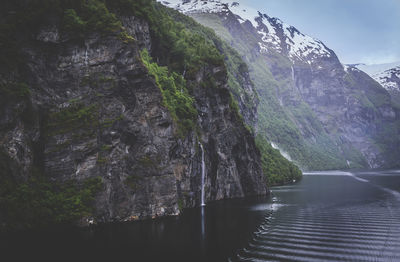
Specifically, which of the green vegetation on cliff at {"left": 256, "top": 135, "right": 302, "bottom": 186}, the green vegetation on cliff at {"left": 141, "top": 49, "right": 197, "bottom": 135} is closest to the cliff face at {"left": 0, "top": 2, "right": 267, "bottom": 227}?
the green vegetation on cliff at {"left": 141, "top": 49, "right": 197, "bottom": 135}

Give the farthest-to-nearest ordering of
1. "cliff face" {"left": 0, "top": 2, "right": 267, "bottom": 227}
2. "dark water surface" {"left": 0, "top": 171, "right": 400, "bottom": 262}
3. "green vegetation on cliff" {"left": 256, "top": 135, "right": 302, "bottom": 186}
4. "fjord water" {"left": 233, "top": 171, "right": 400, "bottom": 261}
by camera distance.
A: "green vegetation on cliff" {"left": 256, "top": 135, "right": 302, "bottom": 186} < "cliff face" {"left": 0, "top": 2, "right": 267, "bottom": 227} < "fjord water" {"left": 233, "top": 171, "right": 400, "bottom": 261} < "dark water surface" {"left": 0, "top": 171, "right": 400, "bottom": 262}

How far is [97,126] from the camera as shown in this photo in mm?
45281

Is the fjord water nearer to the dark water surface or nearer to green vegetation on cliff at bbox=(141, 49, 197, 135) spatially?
the dark water surface

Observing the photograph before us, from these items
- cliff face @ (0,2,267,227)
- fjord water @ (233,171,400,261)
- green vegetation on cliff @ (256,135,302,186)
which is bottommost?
fjord water @ (233,171,400,261)

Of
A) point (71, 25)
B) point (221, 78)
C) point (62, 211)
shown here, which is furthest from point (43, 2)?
point (221, 78)

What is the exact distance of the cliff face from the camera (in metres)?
41.8

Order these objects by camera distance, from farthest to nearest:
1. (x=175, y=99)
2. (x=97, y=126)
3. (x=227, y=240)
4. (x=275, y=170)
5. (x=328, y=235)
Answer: (x=275, y=170)
(x=175, y=99)
(x=97, y=126)
(x=328, y=235)
(x=227, y=240)

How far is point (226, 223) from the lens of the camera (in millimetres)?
45469

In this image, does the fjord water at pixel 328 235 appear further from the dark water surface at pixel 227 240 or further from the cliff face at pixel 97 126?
the cliff face at pixel 97 126

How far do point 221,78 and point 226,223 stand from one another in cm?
4434

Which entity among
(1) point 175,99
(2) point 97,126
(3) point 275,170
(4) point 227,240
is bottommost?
(4) point 227,240

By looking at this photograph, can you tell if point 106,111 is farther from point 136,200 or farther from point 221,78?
point 221,78

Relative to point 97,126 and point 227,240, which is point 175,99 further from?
point 227,240

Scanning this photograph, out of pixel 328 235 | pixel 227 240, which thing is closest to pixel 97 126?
pixel 227 240
